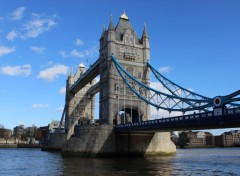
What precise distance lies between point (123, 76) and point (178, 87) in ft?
30.2

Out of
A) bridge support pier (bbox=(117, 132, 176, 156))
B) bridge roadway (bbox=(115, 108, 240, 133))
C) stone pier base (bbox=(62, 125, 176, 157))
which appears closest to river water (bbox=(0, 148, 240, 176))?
bridge roadway (bbox=(115, 108, 240, 133))

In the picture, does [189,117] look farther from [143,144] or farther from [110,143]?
[143,144]

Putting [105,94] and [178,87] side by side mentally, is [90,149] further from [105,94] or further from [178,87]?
[178,87]

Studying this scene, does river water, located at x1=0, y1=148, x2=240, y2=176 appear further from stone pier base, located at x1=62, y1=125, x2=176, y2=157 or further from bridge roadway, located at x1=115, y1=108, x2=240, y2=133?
stone pier base, located at x1=62, y1=125, x2=176, y2=157

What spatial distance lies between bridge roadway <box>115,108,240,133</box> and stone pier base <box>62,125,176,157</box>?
97.0 inches

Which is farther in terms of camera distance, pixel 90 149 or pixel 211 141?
pixel 211 141

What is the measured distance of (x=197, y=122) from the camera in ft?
114

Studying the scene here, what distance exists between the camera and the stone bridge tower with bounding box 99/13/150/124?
55.0 metres

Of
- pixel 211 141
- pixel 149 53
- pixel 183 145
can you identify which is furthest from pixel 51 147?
pixel 211 141

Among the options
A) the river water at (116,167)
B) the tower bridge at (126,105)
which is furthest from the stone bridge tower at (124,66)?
the river water at (116,167)

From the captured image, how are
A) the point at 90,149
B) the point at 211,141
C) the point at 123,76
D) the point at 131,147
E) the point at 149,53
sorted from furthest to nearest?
the point at 211,141 → the point at 149,53 → the point at 123,76 → the point at 131,147 → the point at 90,149

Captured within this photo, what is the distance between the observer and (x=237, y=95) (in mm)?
28922

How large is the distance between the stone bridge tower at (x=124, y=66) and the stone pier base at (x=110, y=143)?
449cm

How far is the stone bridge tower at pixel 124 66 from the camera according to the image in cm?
5500
